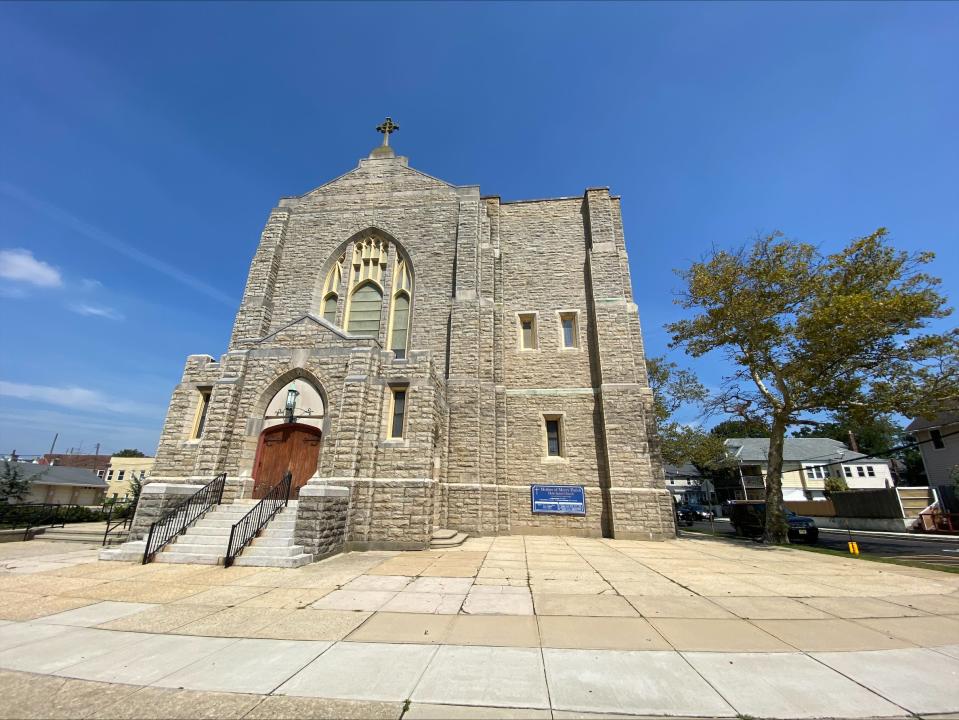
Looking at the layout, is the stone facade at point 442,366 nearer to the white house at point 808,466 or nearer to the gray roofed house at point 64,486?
the white house at point 808,466

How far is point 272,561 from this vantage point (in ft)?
25.9

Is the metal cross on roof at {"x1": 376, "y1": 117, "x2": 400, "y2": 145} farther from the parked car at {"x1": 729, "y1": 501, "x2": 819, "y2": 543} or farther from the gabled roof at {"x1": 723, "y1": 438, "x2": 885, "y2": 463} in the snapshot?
the gabled roof at {"x1": 723, "y1": 438, "x2": 885, "y2": 463}

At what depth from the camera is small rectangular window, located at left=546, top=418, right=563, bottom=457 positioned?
14.6 meters

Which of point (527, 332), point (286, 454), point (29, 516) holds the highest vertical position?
point (527, 332)

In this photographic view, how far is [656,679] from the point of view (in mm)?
3264

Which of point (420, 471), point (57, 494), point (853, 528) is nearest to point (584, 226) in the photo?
point (420, 471)

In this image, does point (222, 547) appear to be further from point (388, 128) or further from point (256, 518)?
point (388, 128)

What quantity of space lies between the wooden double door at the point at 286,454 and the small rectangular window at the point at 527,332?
861cm

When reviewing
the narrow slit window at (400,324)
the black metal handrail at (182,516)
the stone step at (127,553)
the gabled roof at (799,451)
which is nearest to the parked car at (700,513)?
the gabled roof at (799,451)

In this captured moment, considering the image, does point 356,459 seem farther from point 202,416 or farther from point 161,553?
point 202,416

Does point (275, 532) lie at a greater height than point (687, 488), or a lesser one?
lesser

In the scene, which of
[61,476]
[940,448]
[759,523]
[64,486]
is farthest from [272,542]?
[64,486]

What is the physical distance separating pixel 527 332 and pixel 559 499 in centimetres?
666

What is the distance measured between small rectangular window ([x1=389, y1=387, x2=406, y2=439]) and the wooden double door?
6.75 ft
